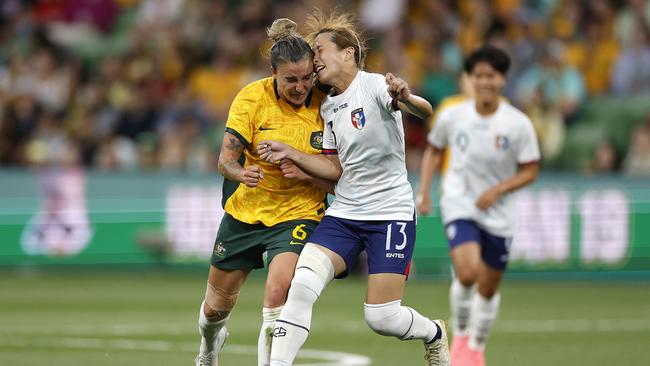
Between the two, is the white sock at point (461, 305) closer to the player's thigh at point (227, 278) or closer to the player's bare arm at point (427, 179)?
the player's bare arm at point (427, 179)

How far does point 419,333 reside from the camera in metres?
8.59

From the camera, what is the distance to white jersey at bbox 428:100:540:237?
11250 mm

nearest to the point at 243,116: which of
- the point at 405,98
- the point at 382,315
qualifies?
the point at 405,98

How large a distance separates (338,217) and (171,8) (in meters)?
16.0

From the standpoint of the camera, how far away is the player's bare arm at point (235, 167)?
7.98m

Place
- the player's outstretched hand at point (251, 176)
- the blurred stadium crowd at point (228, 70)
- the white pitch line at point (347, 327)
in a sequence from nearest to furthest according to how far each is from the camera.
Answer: the player's outstretched hand at point (251, 176) → the white pitch line at point (347, 327) → the blurred stadium crowd at point (228, 70)

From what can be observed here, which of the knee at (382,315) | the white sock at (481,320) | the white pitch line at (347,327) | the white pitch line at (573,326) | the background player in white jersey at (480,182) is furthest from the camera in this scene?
the white pitch line at (573,326)

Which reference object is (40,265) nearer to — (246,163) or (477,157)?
(477,157)

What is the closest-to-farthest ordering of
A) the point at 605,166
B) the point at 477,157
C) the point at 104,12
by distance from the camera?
the point at 477,157 → the point at 605,166 → the point at 104,12

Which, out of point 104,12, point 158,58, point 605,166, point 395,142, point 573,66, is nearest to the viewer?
point 395,142

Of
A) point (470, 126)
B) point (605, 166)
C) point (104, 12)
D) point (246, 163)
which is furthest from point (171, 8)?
point (246, 163)

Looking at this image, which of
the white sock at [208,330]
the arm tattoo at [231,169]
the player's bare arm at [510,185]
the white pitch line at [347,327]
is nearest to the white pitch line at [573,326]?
the white pitch line at [347,327]

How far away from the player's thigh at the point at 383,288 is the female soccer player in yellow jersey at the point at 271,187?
1.74 ft

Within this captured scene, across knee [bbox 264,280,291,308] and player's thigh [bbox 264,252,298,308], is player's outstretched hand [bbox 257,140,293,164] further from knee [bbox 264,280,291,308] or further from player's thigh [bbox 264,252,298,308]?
knee [bbox 264,280,291,308]
